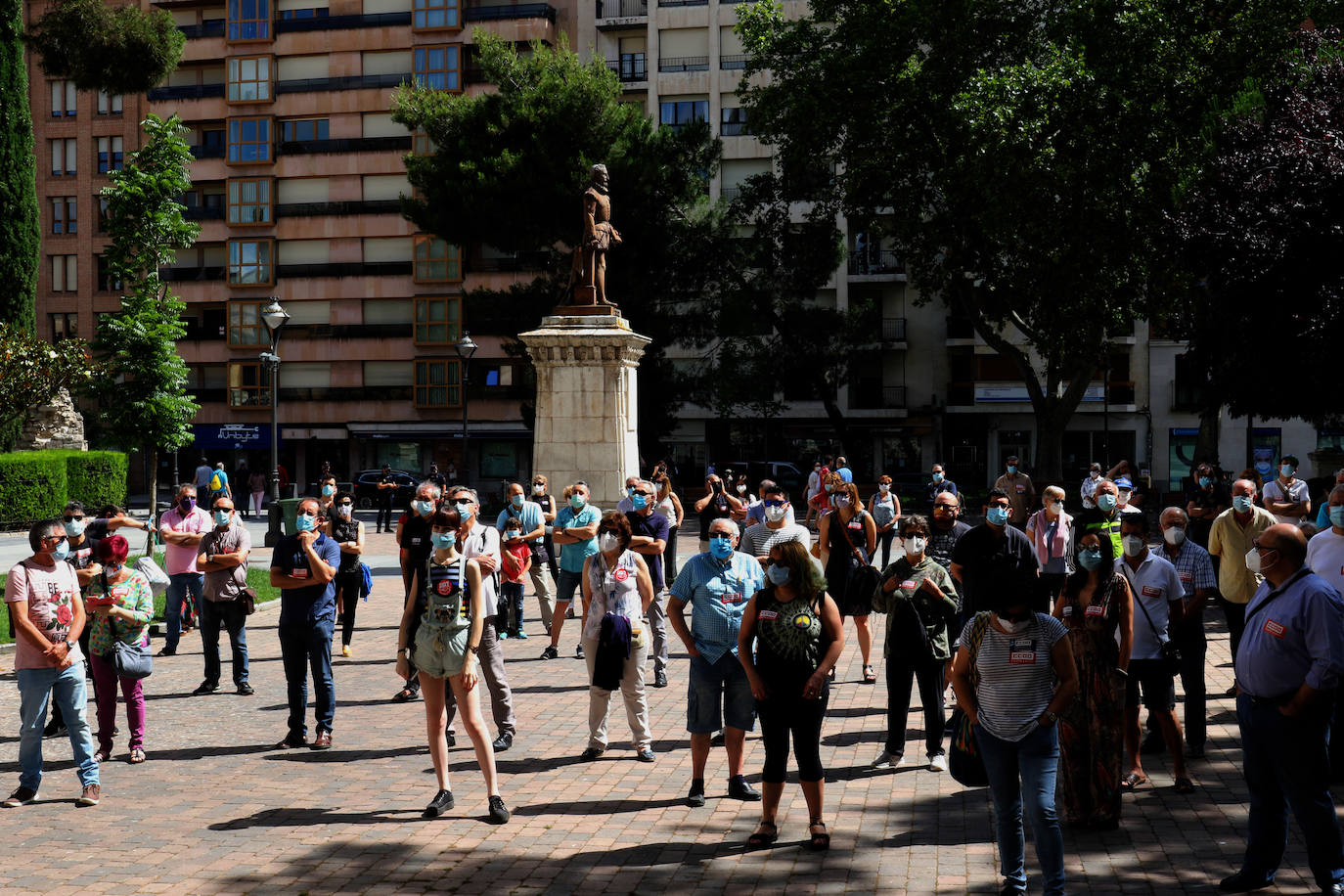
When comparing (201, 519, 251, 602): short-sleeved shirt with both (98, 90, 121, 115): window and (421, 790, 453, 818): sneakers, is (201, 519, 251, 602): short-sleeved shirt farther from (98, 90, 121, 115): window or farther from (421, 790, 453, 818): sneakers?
(98, 90, 121, 115): window

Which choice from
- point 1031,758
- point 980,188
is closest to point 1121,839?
point 1031,758

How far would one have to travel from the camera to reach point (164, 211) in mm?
29109

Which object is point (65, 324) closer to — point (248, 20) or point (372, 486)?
point (248, 20)

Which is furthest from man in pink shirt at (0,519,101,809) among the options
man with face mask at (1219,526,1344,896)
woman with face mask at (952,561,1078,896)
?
man with face mask at (1219,526,1344,896)

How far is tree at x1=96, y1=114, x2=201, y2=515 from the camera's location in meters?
28.8

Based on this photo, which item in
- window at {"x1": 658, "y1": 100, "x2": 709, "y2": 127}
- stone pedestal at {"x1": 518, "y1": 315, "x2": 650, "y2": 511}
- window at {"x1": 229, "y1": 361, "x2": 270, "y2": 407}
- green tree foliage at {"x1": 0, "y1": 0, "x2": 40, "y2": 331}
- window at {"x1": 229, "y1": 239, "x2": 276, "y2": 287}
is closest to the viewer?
stone pedestal at {"x1": 518, "y1": 315, "x2": 650, "y2": 511}

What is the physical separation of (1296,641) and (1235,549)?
4569 millimetres

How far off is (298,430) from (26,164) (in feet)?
71.2

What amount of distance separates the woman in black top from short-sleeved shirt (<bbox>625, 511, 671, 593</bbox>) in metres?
6.02

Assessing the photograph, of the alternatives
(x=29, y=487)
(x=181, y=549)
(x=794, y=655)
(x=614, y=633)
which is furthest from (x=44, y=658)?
(x=29, y=487)

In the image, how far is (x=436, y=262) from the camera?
55.9 meters

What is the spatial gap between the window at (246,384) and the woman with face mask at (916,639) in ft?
172

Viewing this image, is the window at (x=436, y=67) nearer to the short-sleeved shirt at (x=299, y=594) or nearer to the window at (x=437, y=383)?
the window at (x=437, y=383)

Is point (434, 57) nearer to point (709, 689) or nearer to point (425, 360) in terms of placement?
point (425, 360)
